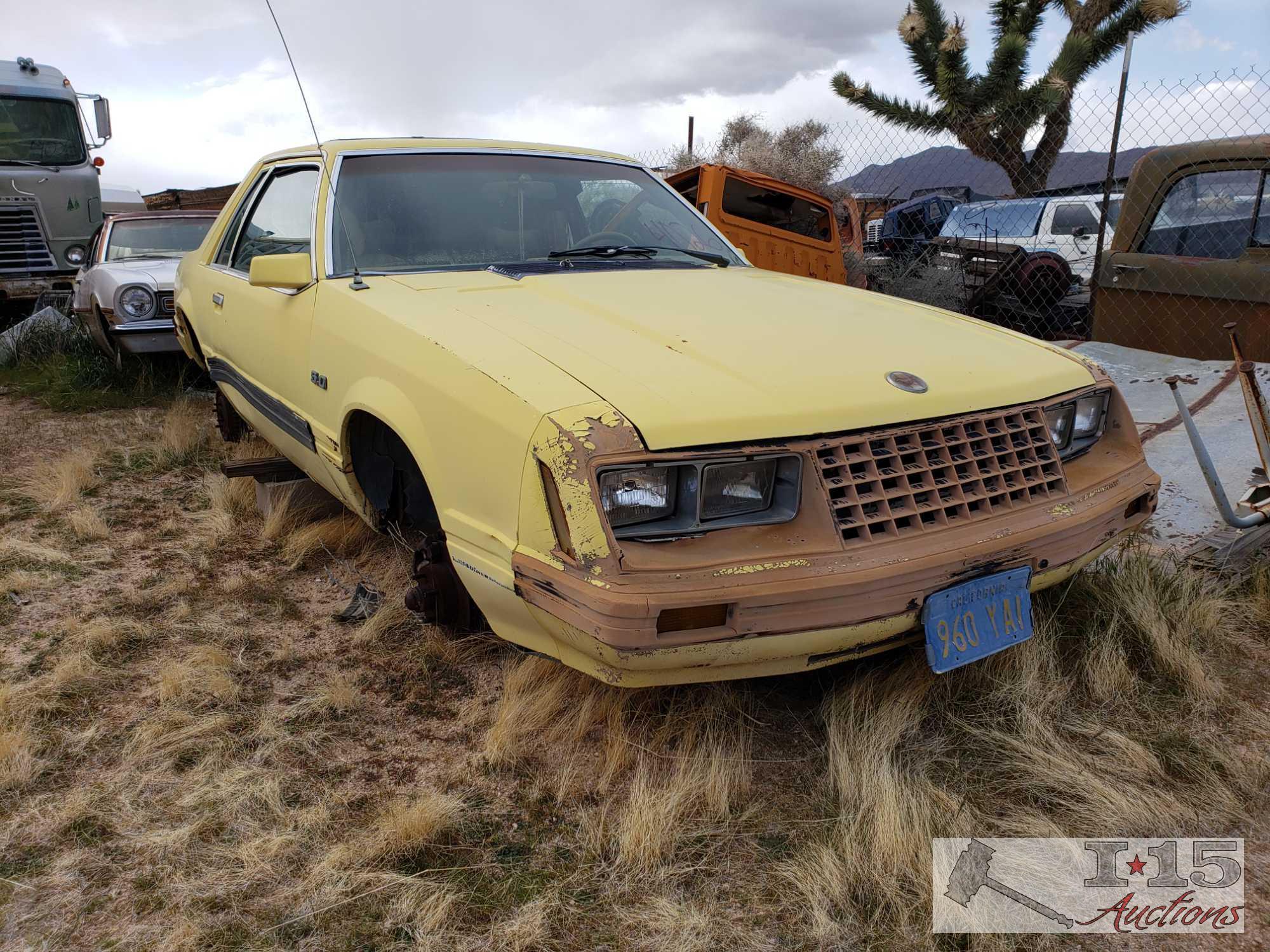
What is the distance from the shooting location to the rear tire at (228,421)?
4.73 meters

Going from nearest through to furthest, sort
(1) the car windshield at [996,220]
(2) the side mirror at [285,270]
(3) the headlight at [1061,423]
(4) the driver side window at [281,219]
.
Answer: (3) the headlight at [1061,423], (2) the side mirror at [285,270], (4) the driver side window at [281,219], (1) the car windshield at [996,220]

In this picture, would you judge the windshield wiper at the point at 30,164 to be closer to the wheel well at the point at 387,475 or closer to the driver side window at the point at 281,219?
the driver side window at the point at 281,219

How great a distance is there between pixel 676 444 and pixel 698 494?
142 mm

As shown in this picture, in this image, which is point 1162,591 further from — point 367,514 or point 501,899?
point 367,514

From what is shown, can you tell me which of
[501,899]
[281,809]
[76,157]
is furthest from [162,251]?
[501,899]

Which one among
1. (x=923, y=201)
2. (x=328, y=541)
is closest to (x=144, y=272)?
(x=328, y=541)

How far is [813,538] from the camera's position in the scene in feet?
6.32

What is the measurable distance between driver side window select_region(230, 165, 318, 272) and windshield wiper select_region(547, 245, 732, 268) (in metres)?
0.89

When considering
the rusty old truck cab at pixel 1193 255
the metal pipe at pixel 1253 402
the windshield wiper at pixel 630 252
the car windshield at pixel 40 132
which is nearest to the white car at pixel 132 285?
the car windshield at pixel 40 132

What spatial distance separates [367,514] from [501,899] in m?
1.42

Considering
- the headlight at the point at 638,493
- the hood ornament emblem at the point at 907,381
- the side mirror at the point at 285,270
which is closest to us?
the headlight at the point at 638,493

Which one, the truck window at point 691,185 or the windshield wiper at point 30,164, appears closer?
the truck window at point 691,185

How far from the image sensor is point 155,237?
7.38m

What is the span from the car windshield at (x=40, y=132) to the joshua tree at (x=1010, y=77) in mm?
12749
